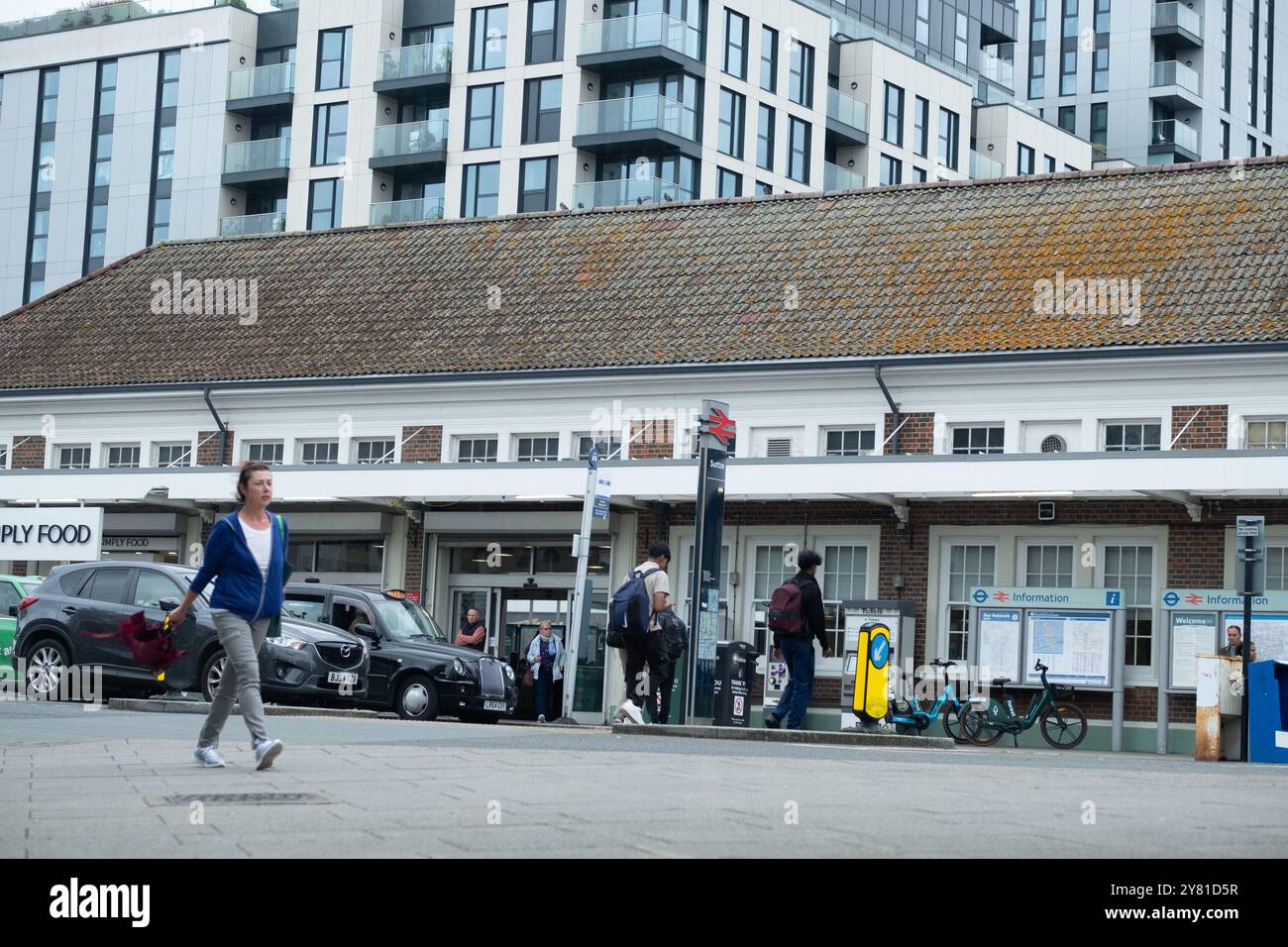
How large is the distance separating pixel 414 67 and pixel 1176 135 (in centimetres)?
3344

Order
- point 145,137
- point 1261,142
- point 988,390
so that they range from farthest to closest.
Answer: point 1261,142 → point 145,137 → point 988,390

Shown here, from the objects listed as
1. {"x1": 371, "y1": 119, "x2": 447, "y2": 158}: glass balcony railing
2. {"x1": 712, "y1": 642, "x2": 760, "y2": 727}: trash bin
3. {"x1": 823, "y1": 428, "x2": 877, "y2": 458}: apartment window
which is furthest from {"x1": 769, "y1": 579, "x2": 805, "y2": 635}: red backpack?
{"x1": 371, "y1": 119, "x2": 447, "y2": 158}: glass balcony railing

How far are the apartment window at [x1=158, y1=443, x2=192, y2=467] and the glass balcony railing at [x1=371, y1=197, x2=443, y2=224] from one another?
2958 cm

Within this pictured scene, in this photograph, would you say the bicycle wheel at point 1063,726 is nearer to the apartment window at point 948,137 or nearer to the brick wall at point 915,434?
the brick wall at point 915,434

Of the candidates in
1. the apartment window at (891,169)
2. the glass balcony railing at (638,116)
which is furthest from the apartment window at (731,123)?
the apartment window at (891,169)

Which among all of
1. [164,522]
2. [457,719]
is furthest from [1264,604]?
[164,522]

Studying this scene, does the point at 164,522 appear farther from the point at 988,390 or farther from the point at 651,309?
the point at 988,390

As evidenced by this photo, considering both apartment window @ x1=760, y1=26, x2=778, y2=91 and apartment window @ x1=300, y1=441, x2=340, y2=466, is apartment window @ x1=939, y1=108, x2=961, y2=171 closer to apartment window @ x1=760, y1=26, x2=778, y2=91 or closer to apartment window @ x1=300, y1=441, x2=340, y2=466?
apartment window @ x1=760, y1=26, x2=778, y2=91

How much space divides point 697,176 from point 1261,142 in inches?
1467

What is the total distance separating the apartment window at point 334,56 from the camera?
67375 mm

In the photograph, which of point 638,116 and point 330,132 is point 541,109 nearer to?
point 638,116

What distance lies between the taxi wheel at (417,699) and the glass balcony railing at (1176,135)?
63.6m

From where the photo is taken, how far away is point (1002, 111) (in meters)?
75.8

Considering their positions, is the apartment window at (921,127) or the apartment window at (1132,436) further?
the apartment window at (921,127)
